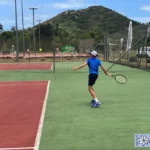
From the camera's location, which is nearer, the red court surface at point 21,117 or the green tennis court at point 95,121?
the green tennis court at point 95,121

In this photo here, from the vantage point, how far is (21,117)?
966 centimetres

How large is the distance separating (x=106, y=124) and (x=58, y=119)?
128 centimetres

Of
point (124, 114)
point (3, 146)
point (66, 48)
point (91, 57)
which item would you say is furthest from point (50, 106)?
point (66, 48)

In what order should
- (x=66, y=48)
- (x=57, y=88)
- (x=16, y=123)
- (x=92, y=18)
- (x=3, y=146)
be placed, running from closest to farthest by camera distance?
1. (x=3, y=146)
2. (x=16, y=123)
3. (x=57, y=88)
4. (x=66, y=48)
5. (x=92, y=18)

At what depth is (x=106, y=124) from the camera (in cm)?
838

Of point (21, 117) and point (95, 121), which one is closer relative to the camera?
point (95, 121)

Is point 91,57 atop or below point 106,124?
atop

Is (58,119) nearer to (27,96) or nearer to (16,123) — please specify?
(16,123)

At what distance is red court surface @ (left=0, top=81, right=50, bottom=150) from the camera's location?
7.17 metres

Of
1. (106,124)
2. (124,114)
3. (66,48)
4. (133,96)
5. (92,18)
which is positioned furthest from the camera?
(92,18)

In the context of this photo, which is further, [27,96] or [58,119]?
[27,96]

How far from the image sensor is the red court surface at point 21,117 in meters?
7.17

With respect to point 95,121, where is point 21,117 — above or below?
below

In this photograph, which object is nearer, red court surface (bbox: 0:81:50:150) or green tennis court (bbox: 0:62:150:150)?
green tennis court (bbox: 0:62:150:150)
